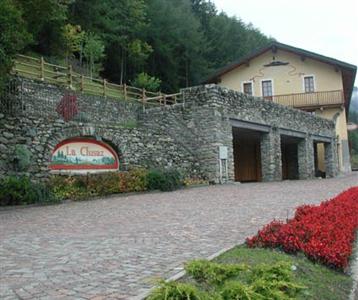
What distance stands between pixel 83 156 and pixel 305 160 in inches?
599

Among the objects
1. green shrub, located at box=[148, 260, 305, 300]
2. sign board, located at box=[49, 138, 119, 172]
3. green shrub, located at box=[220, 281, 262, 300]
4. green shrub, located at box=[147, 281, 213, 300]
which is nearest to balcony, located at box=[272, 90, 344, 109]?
sign board, located at box=[49, 138, 119, 172]

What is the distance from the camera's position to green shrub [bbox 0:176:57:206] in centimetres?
1152

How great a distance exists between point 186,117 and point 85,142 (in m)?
5.50

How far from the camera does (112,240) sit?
6520 millimetres

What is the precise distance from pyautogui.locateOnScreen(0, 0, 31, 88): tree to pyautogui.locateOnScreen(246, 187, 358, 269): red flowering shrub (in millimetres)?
7743

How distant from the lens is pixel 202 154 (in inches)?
737

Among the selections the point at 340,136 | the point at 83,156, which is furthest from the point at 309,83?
the point at 83,156

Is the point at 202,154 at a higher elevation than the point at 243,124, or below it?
below

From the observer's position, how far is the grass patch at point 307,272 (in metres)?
4.07

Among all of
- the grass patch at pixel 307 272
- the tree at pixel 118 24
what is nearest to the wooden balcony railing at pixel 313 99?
the tree at pixel 118 24

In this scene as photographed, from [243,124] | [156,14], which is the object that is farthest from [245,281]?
[156,14]

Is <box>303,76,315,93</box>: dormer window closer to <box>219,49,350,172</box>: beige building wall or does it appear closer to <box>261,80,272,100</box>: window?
<box>219,49,350,172</box>: beige building wall

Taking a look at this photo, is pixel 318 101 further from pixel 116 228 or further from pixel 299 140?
pixel 116 228

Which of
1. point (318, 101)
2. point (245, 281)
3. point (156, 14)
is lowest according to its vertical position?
point (245, 281)
